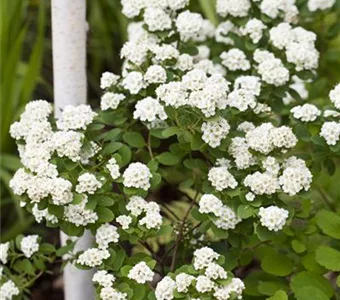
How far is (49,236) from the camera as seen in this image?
11.4 ft

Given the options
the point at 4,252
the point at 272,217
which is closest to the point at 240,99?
the point at 272,217

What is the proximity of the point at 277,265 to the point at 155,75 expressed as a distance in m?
0.65

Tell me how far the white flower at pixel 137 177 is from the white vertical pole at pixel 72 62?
46 cm

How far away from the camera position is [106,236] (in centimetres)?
195

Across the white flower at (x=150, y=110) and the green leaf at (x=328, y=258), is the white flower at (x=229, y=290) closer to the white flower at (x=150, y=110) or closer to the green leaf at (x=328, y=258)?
the green leaf at (x=328, y=258)

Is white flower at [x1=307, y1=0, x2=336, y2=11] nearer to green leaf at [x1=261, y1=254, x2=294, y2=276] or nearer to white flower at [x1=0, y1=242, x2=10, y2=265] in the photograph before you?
green leaf at [x1=261, y1=254, x2=294, y2=276]

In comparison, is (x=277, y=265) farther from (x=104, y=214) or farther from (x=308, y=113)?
(x=104, y=214)

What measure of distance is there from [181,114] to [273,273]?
0.56m

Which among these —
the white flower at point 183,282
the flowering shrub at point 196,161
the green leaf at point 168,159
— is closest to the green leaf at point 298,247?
the flowering shrub at point 196,161

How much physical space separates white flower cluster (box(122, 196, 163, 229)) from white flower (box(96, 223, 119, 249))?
43 millimetres

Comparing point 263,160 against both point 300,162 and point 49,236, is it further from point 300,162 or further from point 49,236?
point 49,236

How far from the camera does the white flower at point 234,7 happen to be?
2410 millimetres

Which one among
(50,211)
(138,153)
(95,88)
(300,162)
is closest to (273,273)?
(300,162)

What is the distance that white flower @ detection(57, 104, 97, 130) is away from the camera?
2.07 meters
